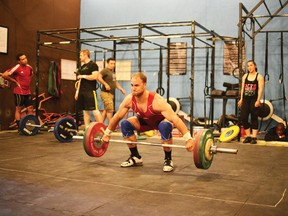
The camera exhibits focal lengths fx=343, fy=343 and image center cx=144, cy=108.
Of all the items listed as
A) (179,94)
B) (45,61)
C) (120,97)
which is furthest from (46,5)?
(179,94)

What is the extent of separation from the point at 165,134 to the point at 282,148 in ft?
7.67

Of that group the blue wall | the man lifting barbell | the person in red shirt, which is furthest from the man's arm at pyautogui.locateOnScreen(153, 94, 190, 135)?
the blue wall

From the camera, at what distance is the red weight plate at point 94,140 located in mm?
2910

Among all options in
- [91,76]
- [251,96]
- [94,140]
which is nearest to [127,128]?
[94,140]

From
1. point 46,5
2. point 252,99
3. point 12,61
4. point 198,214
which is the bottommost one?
point 198,214

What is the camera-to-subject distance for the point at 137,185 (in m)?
2.45

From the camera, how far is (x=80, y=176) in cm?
270

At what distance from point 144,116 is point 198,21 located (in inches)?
187

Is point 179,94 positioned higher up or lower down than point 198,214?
higher up

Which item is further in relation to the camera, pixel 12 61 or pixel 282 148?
pixel 12 61

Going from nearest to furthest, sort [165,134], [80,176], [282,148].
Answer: [80,176] < [165,134] < [282,148]

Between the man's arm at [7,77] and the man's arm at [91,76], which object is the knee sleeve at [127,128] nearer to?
the man's arm at [91,76]

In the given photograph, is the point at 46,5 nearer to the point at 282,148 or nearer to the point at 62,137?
the point at 62,137

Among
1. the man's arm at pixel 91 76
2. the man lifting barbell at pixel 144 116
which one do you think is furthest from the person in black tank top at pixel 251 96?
the man lifting barbell at pixel 144 116
